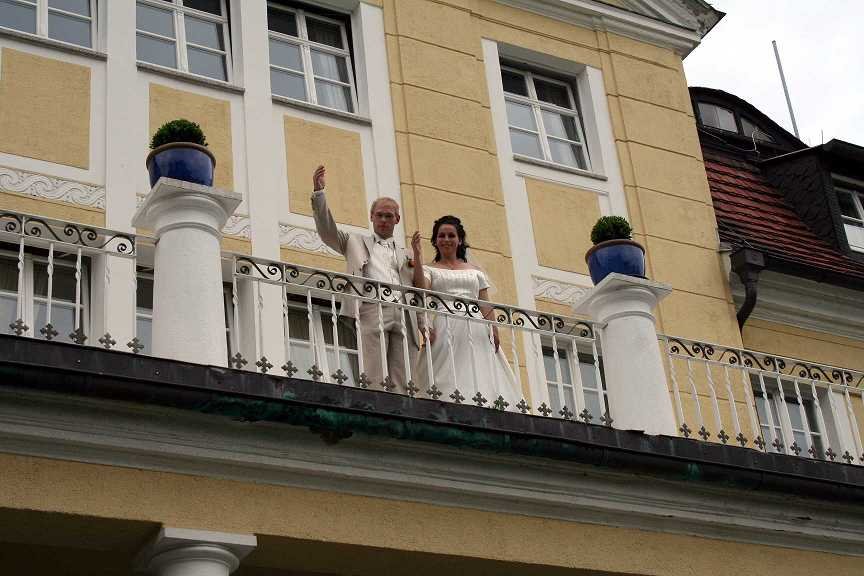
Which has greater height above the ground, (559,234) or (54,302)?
(559,234)

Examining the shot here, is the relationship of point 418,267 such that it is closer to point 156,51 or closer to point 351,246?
point 351,246

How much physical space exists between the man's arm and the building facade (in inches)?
17.2

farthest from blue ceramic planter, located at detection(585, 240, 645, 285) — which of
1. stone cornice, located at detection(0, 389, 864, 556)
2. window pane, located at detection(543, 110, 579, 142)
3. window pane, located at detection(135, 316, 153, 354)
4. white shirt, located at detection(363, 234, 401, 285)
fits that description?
window pane, located at detection(543, 110, 579, 142)

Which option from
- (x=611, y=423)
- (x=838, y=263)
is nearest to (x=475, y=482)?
(x=611, y=423)

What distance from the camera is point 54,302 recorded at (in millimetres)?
10406

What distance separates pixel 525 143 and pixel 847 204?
Answer: 4707 mm

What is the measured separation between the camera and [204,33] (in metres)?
12.6

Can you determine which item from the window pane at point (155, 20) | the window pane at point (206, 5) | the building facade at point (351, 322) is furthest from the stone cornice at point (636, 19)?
the window pane at point (155, 20)

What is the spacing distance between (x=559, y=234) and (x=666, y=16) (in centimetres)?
332

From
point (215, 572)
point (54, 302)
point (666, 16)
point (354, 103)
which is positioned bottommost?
point (215, 572)

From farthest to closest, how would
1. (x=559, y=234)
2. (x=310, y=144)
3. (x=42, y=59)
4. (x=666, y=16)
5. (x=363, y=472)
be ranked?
(x=666, y=16), (x=559, y=234), (x=310, y=144), (x=42, y=59), (x=363, y=472)

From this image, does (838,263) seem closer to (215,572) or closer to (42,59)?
(42,59)

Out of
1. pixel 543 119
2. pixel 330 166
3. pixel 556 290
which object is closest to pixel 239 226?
pixel 330 166

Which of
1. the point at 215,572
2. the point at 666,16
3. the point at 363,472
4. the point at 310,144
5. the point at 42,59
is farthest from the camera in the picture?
the point at 666,16
